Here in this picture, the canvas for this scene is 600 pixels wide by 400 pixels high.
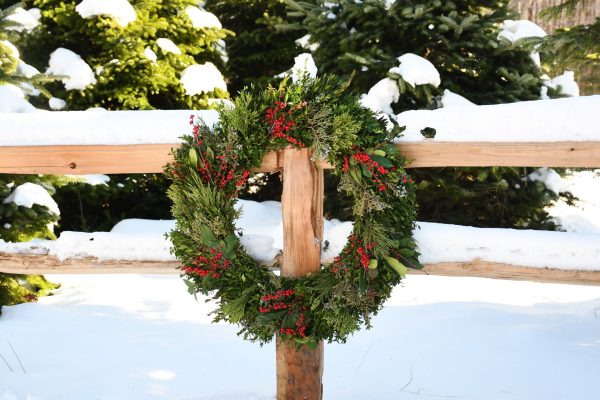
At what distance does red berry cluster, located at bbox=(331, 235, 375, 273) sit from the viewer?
2716 millimetres

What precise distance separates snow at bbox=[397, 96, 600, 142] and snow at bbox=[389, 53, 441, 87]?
230 centimetres

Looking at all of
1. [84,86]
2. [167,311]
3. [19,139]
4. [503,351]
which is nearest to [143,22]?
[84,86]

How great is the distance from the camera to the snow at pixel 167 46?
6.54 meters

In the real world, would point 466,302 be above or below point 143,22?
below

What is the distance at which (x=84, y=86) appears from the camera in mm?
6086

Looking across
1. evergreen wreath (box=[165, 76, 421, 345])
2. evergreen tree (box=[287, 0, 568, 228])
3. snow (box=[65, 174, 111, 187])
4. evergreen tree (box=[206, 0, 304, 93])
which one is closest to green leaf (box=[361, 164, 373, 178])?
evergreen wreath (box=[165, 76, 421, 345])

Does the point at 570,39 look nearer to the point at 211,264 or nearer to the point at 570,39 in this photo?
the point at 570,39

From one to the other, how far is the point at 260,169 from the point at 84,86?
3894 mm

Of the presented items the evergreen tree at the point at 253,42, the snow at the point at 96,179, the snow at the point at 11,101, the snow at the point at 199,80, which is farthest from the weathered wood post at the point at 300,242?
the evergreen tree at the point at 253,42

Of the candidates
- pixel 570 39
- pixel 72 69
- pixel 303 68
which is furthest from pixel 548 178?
pixel 72 69

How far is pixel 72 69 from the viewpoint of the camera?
6.03 metres

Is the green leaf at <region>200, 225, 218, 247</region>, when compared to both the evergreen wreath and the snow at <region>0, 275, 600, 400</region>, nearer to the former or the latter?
the evergreen wreath

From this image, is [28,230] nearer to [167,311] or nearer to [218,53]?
[167,311]

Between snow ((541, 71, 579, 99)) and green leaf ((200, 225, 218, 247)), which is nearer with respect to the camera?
green leaf ((200, 225, 218, 247))
